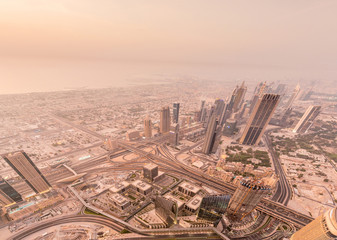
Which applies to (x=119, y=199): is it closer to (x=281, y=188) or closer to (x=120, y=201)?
(x=120, y=201)

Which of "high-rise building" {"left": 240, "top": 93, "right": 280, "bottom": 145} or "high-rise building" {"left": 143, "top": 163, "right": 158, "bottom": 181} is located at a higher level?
"high-rise building" {"left": 240, "top": 93, "right": 280, "bottom": 145}

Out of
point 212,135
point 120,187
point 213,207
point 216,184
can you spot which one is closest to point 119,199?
point 120,187

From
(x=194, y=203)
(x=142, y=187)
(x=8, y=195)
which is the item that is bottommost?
(x=194, y=203)

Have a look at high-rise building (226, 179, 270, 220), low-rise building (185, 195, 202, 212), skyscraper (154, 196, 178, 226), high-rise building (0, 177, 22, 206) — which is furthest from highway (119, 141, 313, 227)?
high-rise building (0, 177, 22, 206)

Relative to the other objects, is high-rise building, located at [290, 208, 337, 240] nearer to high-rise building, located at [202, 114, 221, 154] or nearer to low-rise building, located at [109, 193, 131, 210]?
low-rise building, located at [109, 193, 131, 210]

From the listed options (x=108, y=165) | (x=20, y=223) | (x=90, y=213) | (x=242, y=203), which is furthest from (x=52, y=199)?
(x=242, y=203)
